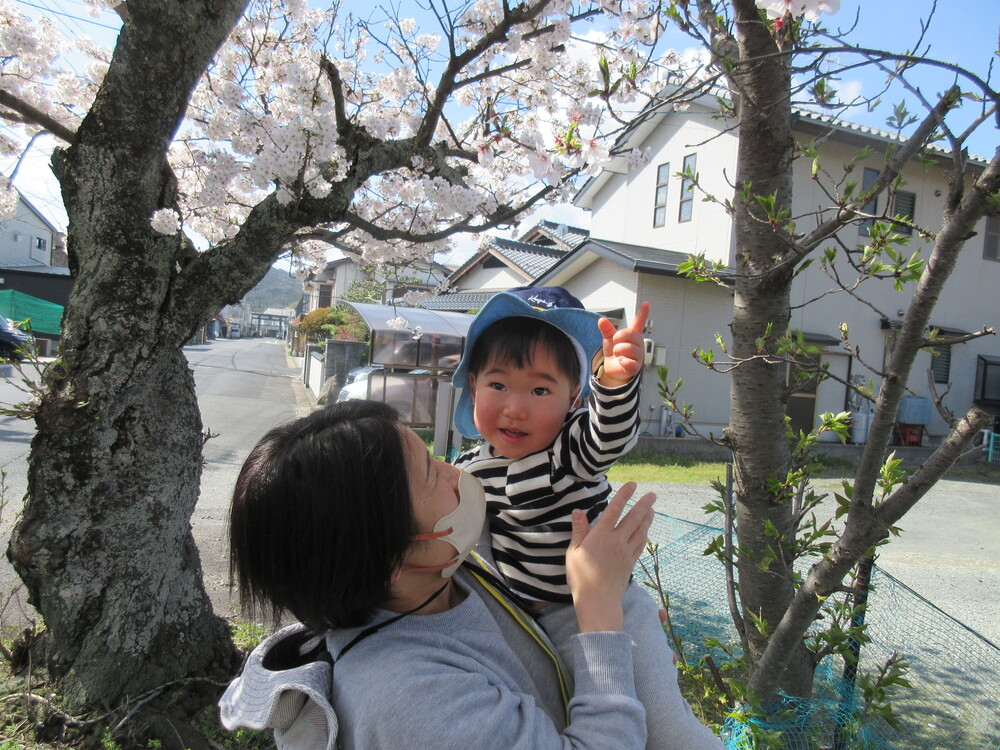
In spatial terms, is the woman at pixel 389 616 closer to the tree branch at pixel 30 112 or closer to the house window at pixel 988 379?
the tree branch at pixel 30 112

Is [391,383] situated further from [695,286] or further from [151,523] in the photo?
[151,523]

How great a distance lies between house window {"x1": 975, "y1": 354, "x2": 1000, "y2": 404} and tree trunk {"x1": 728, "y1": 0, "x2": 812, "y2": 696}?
15.9 meters

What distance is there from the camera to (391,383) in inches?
452

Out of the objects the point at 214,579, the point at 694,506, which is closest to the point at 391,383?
the point at 694,506

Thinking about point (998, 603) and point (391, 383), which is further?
point (391, 383)

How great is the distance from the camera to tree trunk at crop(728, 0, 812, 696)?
1.89 meters

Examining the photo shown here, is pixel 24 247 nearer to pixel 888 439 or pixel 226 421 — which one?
pixel 226 421

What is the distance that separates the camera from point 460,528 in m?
1.12

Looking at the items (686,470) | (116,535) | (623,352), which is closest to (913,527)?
(686,470)

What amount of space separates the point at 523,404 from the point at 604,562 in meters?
0.55

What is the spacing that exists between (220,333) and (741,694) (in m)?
80.3

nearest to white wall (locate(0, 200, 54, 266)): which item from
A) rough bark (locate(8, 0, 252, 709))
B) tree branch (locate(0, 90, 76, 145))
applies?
tree branch (locate(0, 90, 76, 145))

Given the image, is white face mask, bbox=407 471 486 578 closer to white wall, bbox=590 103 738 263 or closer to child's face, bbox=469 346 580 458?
child's face, bbox=469 346 580 458

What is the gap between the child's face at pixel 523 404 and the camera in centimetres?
159
